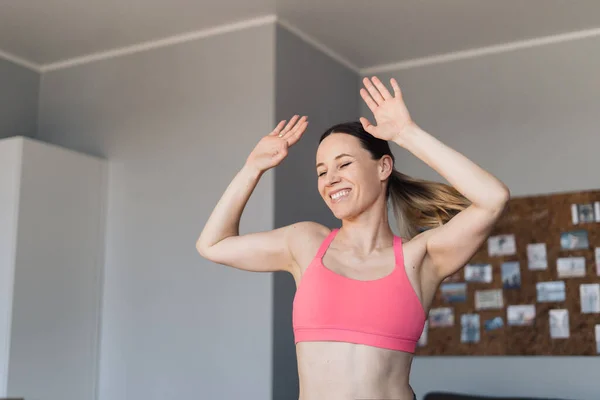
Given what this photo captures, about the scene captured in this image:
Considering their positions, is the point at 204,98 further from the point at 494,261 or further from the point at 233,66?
the point at 494,261

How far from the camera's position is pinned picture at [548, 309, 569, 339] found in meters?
3.92

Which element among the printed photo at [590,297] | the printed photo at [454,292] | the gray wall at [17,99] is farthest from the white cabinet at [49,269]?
the printed photo at [590,297]

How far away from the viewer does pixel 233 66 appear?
3965 mm

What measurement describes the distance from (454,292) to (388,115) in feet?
8.69

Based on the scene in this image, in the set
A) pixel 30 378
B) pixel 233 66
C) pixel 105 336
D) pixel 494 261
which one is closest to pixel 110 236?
pixel 105 336

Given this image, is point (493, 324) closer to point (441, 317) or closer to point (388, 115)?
point (441, 317)

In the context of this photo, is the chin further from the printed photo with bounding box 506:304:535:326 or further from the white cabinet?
the printed photo with bounding box 506:304:535:326

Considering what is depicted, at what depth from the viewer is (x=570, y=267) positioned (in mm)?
3963

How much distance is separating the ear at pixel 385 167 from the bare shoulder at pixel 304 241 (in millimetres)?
199

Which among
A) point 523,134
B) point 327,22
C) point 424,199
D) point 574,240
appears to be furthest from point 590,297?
point 424,199

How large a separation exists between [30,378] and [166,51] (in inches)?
72.4

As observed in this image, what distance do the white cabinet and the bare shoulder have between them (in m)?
2.22

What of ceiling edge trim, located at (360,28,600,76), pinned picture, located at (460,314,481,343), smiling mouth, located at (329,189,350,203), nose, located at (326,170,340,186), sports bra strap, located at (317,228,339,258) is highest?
ceiling edge trim, located at (360,28,600,76)

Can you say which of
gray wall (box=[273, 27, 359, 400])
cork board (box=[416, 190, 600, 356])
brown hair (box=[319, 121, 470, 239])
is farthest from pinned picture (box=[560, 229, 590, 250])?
brown hair (box=[319, 121, 470, 239])
